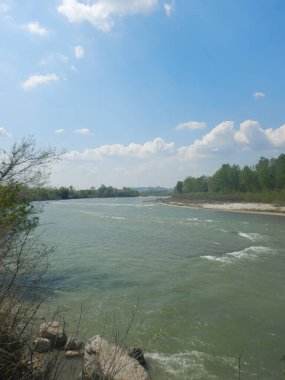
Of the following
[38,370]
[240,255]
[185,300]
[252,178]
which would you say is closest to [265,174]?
[252,178]

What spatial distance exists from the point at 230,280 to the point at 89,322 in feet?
29.1

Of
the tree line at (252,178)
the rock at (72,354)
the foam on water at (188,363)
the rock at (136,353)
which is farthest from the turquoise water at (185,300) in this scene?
the tree line at (252,178)

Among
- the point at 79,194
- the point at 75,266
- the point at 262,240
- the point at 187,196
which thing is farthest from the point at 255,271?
the point at 79,194

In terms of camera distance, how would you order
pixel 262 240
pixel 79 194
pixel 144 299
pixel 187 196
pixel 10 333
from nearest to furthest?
pixel 10 333 < pixel 144 299 < pixel 262 240 < pixel 187 196 < pixel 79 194

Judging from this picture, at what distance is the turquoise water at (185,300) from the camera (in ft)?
33.5

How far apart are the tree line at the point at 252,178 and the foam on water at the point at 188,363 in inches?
3477

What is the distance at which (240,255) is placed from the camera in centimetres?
2577

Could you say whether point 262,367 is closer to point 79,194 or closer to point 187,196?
Result: point 187,196

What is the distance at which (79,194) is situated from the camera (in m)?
182

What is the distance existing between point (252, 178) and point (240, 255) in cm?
8339

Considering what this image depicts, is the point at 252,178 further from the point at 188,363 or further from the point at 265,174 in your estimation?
the point at 188,363

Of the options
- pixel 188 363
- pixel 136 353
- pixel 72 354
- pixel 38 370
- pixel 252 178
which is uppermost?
pixel 252 178

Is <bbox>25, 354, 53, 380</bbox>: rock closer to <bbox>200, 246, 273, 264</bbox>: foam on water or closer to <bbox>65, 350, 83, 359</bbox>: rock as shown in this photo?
<bbox>65, 350, 83, 359</bbox>: rock

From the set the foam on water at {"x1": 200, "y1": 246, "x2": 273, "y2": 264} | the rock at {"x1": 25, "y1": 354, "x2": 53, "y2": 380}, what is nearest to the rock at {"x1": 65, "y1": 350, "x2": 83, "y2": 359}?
Answer: the rock at {"x1": 25, "y1": 354, "x2": 53, "y2": 380}
